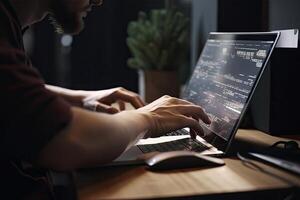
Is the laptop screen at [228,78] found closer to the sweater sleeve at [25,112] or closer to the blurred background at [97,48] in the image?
the sweater sleeve at [25,112]

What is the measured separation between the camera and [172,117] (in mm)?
1006

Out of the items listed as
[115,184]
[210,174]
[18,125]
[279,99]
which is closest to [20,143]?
[18,125]

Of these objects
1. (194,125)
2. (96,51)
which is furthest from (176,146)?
(96,51)

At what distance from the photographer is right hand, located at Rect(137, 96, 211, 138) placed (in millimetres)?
981

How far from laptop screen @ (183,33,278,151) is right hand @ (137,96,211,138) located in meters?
0.05

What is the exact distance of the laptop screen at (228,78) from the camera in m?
1.03

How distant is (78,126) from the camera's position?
785 mm

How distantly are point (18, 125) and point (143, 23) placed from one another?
1.42 meters

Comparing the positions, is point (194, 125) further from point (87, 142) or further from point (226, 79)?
point (87, 142)

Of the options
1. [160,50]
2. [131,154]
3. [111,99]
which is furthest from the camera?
[160,50]

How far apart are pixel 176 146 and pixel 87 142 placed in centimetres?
30

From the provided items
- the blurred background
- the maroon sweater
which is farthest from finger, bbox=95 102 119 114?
the blurred background

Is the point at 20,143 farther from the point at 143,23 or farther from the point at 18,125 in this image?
the point at 143,23

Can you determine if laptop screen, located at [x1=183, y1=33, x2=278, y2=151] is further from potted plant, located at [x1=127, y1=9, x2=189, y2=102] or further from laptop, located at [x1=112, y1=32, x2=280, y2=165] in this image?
potted plant, located at [x1=127, y1=9, x2=189, y2=102]
